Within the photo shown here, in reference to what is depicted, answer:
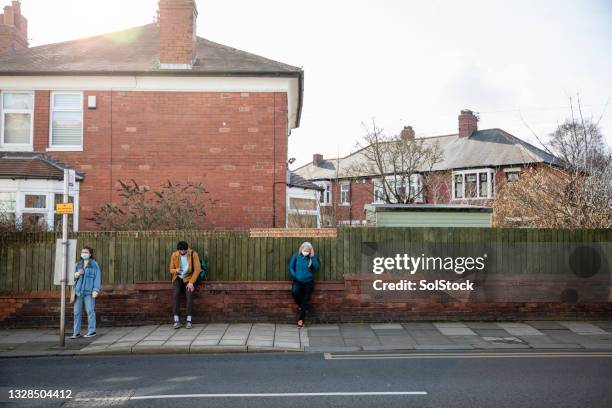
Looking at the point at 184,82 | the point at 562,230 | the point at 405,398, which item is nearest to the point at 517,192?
the point at 562,230

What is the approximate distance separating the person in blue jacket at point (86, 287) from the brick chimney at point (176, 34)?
832 centimetres

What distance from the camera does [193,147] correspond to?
17.6m

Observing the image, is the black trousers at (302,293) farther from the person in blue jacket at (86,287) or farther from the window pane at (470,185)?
the window pane at (470,185)

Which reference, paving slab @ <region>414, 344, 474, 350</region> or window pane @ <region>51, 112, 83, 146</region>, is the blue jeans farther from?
window pane @ <region>51, 112, 83, 146</region>

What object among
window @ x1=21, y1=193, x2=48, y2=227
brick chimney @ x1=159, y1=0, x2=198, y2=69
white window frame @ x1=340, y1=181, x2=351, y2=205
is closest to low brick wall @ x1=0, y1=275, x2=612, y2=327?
window @ x1=21, y1=193, x2=48, y2=227

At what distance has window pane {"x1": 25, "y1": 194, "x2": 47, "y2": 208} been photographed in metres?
16.1

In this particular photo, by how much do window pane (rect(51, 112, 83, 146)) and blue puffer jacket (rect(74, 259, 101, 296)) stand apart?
7.93 meters

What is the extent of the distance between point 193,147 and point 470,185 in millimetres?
25454

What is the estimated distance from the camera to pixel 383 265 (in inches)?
484

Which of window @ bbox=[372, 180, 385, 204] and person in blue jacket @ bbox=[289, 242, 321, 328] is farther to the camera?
window @ bbox=[372, 180, 385, 204]

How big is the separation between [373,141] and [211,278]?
1823 centimetres

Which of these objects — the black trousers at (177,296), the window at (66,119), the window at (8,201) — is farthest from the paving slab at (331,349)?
the window at (66,119)

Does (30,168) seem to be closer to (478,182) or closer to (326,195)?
(478,182)

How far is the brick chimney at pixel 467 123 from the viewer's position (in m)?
Result: 42.6
